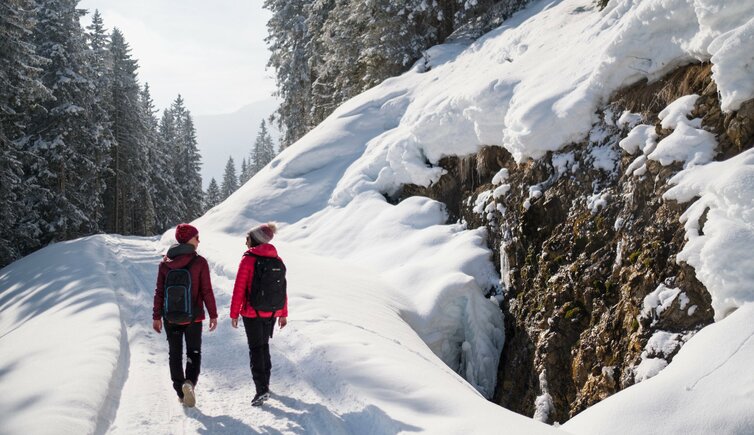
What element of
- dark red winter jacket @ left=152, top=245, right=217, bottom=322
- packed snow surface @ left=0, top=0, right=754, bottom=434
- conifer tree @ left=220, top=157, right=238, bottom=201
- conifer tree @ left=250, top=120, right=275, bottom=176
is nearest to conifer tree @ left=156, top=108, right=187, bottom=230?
conifer tree @ left=220, top=157, right=238, bottom=201

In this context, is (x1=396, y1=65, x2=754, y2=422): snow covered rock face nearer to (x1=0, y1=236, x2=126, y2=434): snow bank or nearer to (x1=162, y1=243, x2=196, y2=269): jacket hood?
(x1=162, y1=243, x2=196, y2=269): jacket hood

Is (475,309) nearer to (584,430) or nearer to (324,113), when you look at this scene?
(584,430)

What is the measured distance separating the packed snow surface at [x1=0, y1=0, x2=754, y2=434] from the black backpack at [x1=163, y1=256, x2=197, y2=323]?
0.94 m

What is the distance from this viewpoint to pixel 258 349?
17.6 ft

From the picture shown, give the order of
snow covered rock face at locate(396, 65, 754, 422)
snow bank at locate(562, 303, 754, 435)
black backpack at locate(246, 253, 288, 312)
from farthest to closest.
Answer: snow covered rock face at locate(396, 65, 754, 422), black backpack at locate(246, 253, 288, 312), snow bank at locate(562, 303, 754, 435)

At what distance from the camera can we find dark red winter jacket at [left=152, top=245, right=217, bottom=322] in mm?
5238

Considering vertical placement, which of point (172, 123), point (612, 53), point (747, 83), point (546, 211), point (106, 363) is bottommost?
point (106, 363)

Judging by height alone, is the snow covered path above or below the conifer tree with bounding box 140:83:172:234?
below

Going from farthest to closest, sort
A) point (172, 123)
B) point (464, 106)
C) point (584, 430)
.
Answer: point (172, 123) < point (464, 106) < point (584, 430)

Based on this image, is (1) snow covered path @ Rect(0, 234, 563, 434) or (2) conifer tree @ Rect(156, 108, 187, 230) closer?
(1) snow covered path @ Rect(0, 234, 563, 434)

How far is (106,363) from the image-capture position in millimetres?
5879

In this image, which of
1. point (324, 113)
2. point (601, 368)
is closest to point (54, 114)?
point (324, 113)

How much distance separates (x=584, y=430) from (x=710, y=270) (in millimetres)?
2192

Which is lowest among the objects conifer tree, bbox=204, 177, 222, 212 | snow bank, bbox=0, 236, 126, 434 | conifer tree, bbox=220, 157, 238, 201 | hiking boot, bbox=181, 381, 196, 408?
hiking boot, bbox=181, 381, 196, 408
